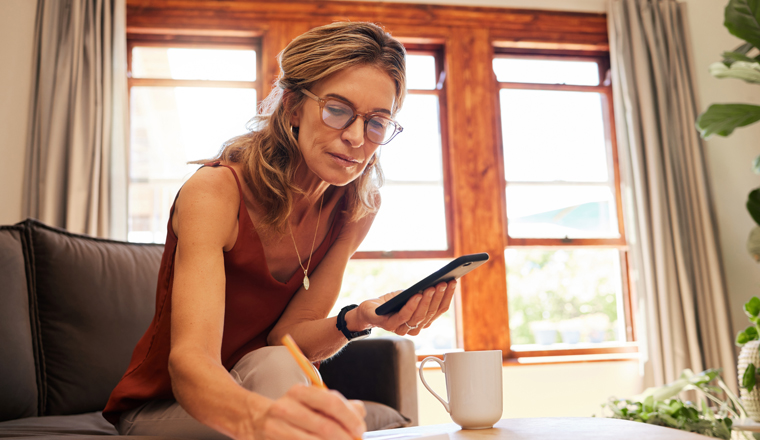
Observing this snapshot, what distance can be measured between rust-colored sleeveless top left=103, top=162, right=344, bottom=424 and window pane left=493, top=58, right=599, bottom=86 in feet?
8.33

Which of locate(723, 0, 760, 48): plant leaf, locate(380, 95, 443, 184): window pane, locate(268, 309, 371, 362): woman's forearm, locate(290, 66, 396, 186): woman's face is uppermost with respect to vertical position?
locate(723, 0, 760, 48): plant leaf

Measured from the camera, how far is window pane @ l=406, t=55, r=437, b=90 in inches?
129

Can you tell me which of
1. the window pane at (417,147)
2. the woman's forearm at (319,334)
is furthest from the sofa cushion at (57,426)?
the window pane at (417,147)

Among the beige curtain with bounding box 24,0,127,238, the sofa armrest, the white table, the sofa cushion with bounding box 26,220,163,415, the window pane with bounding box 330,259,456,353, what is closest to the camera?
the white table

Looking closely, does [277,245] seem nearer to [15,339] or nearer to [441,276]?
[441,276]

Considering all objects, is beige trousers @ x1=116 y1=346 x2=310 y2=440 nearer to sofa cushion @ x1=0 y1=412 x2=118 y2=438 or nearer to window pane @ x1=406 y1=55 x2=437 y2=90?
sofa cushion @ x1=0 y1=412 x2=118 y2=438

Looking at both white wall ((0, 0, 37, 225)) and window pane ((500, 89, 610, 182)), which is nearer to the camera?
white wall ((0, 0, 37, 225))

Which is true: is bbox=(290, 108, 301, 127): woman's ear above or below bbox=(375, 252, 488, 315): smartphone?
above

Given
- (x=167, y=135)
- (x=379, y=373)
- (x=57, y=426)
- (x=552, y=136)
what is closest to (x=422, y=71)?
(x=552, y=136)

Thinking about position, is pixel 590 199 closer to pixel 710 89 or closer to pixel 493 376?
pixel 710 89

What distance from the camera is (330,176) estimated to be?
1111mm

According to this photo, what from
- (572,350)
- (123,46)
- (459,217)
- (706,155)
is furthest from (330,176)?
(706,155)

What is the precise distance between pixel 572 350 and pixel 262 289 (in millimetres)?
2426

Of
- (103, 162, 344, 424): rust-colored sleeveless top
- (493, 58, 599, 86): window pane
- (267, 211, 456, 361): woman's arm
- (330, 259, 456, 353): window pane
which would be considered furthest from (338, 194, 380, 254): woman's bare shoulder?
(493, 58, 599, 86): window pane
